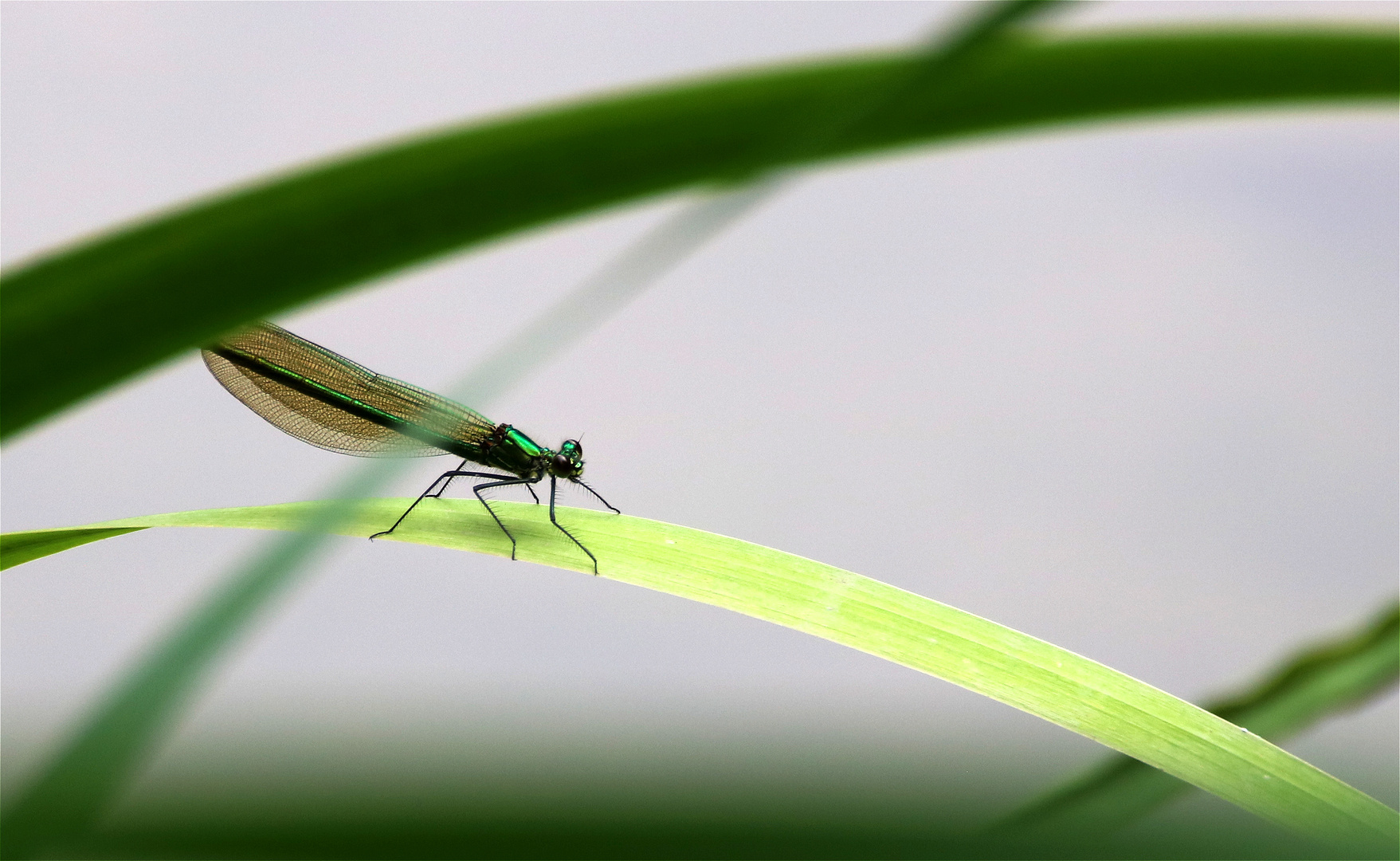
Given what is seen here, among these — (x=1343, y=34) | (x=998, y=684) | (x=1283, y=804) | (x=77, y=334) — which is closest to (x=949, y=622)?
(x=998, y=684)

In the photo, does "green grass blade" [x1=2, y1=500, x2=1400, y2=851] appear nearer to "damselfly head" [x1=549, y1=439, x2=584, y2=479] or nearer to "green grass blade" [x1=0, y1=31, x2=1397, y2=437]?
"green grass blade" [x1=0, y1=31, x2=1397, y2=437]

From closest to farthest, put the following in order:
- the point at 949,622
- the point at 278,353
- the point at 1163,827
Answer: the point at 1163,827
the point at 949,622
the point at 278,353

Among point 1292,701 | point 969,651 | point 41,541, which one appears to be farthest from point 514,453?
point 1292,701

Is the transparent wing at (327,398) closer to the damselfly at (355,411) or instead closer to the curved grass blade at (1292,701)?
the damselfly at (355,411)

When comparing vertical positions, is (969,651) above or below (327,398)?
below

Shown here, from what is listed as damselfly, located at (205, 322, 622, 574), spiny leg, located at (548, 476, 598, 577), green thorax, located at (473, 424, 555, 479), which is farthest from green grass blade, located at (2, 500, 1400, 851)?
green thorax, located at (473, 424, 555, 479)

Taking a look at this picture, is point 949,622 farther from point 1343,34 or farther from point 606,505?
point 606,505

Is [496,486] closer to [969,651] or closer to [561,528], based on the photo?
[561,528]
